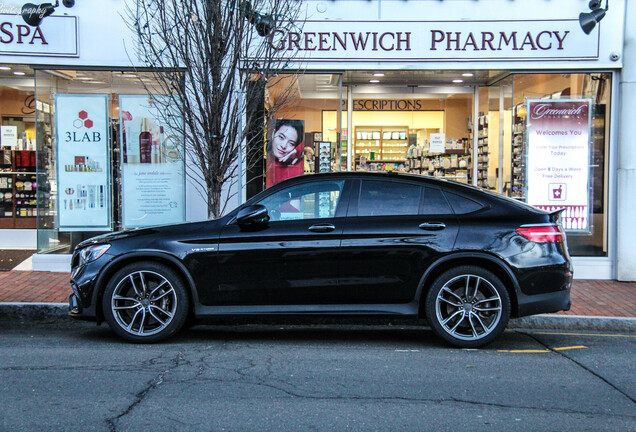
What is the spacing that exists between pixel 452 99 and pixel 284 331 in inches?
279

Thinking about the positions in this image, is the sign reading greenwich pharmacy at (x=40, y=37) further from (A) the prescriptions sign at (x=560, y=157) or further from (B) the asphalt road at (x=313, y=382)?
(A) the prescriptions sign at (x=560, y=157)

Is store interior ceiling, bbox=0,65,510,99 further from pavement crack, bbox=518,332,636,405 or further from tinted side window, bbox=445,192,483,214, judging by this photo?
pavement crack, bbox=518,332,636,405

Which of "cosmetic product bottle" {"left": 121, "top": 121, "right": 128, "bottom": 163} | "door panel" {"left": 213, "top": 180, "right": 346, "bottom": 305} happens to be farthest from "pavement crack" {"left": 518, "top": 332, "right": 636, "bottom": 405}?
"cosmetic product bottle" {"left": 121, "top": 121, "right": 128, "bottom": 163}

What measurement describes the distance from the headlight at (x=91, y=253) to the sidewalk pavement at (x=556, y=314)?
1.56 metres

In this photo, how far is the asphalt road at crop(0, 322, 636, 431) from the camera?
4.30m

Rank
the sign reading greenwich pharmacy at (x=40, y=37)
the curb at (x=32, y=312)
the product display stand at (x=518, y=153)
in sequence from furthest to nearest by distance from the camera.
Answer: the product display stand at (x=518, y=153) < the sign reading greenwich pharmacy at (x=40, y=37) < the curb at (x=32, y=312)

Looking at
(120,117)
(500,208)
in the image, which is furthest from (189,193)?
(500,208)

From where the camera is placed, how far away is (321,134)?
11305 mm

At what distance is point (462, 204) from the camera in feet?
20.8

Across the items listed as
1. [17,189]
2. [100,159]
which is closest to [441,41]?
[100,159]

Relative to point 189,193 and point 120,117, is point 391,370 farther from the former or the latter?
point 120,117

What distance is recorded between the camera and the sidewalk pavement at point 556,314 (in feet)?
24.6

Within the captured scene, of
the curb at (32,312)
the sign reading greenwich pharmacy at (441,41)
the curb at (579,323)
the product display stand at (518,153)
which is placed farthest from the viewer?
the product display stand at (518,153)

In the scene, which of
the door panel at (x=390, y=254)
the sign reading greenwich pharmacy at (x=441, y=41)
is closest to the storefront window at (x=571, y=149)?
the sign reading greenwich pharmacy at (x=441, y=41)
